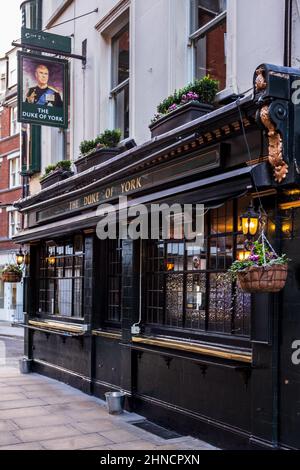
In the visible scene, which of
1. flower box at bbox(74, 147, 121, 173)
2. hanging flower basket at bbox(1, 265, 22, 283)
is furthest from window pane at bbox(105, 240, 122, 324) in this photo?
hanging flower basket at bbox(1, 265, 22, 283)

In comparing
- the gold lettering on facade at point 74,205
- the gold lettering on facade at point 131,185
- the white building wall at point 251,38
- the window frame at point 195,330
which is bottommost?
the window frame at point 195,330

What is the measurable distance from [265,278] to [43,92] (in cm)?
854

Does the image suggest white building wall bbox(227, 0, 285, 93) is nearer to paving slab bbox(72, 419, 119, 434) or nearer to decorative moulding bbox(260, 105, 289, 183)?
decorative moulding bbox(260, 105, 289, 183)

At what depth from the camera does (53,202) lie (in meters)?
13.3

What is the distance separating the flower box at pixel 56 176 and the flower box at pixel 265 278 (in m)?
8.17

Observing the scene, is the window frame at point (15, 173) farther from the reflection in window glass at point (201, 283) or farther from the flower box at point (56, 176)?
the reflection in window glass at point (201, 283)

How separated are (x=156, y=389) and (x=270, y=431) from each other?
2.92 m

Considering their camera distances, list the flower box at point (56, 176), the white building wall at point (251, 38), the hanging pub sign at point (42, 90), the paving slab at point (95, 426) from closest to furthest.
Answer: the white building wall at point (251, 38) < the paving slab at point (95, 426) < the hanging pub sign at point (42, 90) < the flower box at point (56, 176)

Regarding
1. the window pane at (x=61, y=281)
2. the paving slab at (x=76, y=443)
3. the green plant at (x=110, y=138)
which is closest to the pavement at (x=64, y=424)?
the paving slab at (x=76, y=443)

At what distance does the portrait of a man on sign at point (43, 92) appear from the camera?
12.6 metres

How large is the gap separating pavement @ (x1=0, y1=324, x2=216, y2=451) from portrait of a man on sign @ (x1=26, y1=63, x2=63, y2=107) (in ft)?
20.1

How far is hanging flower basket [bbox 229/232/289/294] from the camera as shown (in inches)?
231

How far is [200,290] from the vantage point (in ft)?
27.5
